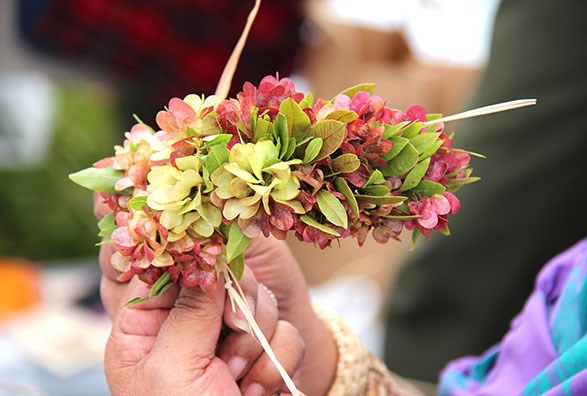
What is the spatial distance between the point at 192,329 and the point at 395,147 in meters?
0.20

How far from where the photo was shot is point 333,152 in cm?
48

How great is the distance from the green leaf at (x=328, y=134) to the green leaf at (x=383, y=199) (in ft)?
0.14

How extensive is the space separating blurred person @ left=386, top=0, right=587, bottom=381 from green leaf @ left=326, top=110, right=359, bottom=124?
96 centimetres

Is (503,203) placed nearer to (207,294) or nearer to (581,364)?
(581,364)

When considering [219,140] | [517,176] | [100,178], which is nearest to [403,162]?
[219,140]

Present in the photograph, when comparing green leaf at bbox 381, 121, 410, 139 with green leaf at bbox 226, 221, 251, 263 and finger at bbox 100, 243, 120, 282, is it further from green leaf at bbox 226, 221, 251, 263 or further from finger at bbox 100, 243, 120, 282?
finger at bbox 100, 243, 120, 282

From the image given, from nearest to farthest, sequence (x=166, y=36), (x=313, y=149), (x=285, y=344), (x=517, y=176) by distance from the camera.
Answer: (x=313, y=149) < (x=285, y=344) < (x=517, y=176) < (x=166, y=36)

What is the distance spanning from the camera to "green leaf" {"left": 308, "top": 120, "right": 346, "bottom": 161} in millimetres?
461

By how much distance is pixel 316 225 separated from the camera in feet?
1.54

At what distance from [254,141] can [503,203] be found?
39.5 inches

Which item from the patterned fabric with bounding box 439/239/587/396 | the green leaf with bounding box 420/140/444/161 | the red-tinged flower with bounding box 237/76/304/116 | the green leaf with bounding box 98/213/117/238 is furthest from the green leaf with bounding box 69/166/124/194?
the patterned fabric with bounding box 439/239/587/396

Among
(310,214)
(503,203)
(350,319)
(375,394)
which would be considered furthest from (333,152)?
(350,319)

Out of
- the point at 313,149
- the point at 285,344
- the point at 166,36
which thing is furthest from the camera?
the point at 166,36

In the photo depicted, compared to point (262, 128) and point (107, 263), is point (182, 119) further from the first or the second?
point (107, 263)
